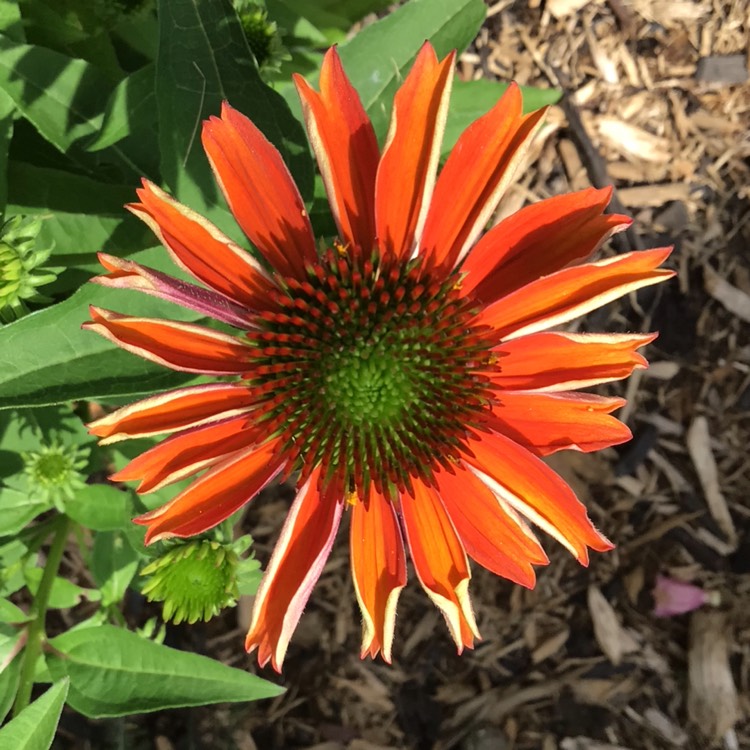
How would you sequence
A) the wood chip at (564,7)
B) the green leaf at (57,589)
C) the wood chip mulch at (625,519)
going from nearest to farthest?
the green leaf at (57,589)
the wood chip mulch at (625,519)
the wood chip at (564,7)

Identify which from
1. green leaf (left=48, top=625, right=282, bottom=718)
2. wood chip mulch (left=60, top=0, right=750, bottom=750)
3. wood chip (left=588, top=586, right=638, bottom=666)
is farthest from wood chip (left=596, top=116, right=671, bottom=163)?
green leaf (left=48, top=625, right=282, bottom=718)

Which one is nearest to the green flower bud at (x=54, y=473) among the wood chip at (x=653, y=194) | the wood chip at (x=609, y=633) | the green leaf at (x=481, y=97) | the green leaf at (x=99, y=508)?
the green leaf at (x=99, y=508)

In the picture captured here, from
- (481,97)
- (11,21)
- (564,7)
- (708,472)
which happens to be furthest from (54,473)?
(564,7)

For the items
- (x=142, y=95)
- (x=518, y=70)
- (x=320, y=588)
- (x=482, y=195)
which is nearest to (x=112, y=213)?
(x=142, y=95)

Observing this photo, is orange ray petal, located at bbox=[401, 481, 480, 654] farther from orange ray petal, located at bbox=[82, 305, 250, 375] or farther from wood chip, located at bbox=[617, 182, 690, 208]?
wood chip, located at bbox=[617, 182, 690, 208]

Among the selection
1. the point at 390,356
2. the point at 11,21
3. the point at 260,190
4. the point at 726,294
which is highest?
the point at 11,21

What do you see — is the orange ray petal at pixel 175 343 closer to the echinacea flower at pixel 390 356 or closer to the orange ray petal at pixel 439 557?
the echinacea flower at pixel 390 356

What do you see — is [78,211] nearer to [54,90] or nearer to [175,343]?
[54,90]

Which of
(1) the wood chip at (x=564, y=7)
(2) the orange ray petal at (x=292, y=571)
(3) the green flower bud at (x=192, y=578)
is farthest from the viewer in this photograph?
(1) the wood chip at (x=564, y=7)
